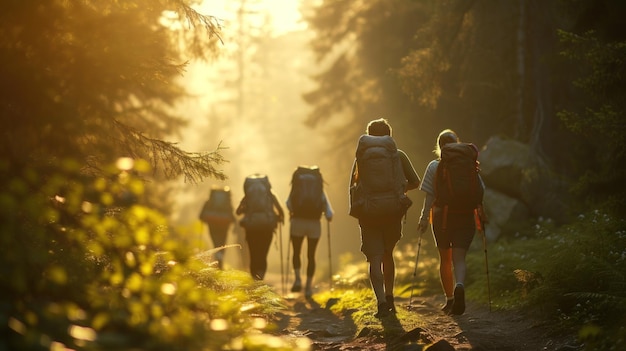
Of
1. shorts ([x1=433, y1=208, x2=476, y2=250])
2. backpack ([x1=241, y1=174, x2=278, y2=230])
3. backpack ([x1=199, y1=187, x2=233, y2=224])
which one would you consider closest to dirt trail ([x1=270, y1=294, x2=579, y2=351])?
shorts ([x1=433, y1=208, x2=476, y2=250])

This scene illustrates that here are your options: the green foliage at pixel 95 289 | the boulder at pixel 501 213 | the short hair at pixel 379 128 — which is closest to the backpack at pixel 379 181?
the short hair at pixel 379 128

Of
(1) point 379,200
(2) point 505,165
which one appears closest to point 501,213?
(2) point 505,165

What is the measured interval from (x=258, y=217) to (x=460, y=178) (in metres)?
5.00

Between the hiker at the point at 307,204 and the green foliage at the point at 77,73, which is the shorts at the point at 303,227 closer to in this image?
the hiker at the point at 307,204

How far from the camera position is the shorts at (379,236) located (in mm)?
8562

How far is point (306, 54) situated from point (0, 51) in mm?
79238

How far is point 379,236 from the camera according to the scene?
861 centimetres

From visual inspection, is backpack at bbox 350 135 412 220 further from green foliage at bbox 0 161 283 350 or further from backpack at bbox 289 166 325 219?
backpack at bbox 289 166 325 219

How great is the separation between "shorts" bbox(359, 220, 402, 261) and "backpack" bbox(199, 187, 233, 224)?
22.9 feet

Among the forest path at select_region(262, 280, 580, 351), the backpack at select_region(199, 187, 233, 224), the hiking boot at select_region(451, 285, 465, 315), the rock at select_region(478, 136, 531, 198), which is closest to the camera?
the forest path at select_region(262, 280, 580, 351)

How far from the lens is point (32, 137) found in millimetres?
6414

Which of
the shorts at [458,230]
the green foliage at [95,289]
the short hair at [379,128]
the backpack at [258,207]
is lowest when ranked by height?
the green foliage at [95,289]

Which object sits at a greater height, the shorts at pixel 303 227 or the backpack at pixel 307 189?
the backpack at pixel 307 189

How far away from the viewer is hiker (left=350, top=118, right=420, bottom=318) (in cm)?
838
